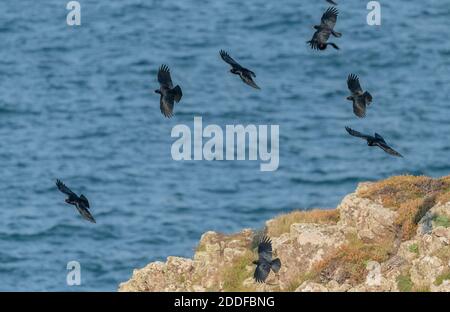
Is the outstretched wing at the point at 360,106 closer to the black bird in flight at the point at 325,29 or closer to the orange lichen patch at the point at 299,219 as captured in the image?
the black bird in flight at the point at 325,29

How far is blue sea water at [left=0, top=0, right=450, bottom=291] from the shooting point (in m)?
96.8

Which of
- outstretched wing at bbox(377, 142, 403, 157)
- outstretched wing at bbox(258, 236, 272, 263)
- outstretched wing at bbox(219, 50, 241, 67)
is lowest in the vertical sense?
outstretched wing at bbox(258, 236, 272, 263)

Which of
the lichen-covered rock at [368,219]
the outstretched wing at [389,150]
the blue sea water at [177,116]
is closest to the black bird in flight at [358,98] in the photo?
the lichen-covered rock at [368,219]

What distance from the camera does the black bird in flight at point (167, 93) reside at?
40.5 m

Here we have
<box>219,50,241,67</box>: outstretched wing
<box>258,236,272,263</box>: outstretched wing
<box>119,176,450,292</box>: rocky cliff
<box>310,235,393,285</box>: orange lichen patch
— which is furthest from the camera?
<box>219,50,241,67</box>: outstretched wing

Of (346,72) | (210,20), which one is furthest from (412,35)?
(210,20)

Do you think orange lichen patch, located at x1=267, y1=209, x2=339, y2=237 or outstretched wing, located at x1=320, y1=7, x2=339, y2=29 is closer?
orange lichen patch, located at x1=267, y1=209, x2=339, y2=237

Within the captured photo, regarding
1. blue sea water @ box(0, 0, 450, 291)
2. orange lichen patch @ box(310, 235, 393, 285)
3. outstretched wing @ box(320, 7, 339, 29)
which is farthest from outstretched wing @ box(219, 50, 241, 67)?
blue sea water @ box(0, 0, 450, 291)

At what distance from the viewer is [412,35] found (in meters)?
129

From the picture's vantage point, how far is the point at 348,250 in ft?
126

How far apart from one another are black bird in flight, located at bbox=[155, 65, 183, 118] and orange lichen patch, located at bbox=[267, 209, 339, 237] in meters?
3.52

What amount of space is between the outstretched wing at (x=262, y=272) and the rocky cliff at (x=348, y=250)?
0.36 meters

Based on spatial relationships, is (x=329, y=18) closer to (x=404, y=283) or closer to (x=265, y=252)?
(x=265, y=252)

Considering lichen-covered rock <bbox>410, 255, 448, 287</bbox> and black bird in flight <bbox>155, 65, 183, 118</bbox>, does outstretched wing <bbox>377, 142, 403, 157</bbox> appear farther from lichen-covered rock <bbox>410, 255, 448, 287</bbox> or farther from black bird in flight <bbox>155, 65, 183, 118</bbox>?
black bird in flight <bbox>155, 65, 183, 118</bbox>
